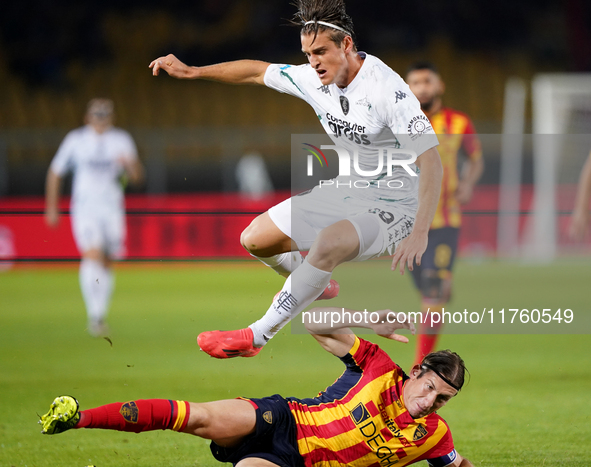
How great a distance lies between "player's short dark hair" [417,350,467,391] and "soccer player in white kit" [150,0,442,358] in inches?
17.2

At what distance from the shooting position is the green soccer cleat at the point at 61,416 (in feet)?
9.93

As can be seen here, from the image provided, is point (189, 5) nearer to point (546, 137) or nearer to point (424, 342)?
point (546, 137)

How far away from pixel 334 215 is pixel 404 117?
2.21 feet

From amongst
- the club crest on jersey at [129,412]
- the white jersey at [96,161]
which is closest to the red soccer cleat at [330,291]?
the club crest on jersey at [129,412]

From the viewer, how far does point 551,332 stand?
360 inches

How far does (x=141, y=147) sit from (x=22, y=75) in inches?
288

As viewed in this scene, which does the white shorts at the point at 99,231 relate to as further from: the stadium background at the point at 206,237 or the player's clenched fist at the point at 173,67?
the player's clenched fist at the point at 173,67

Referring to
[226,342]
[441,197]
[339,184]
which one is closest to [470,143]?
[441,197]

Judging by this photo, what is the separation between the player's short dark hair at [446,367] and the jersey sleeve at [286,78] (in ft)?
5.02

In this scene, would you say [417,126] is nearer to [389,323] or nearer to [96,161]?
[389,323]

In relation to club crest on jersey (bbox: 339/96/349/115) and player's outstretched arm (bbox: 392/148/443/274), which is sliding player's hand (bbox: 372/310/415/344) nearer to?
player's outstretched arm (bbox: 392/148/443/274)

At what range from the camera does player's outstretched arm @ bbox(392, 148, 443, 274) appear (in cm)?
346

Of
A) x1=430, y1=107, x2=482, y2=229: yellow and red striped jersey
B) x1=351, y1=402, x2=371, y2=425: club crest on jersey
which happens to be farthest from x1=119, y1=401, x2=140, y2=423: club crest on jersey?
x1=430, y1=107, x2=482, y2=229: yellow and red striped jersey

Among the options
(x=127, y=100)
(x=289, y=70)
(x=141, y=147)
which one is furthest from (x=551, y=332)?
(x=127, y=100)
